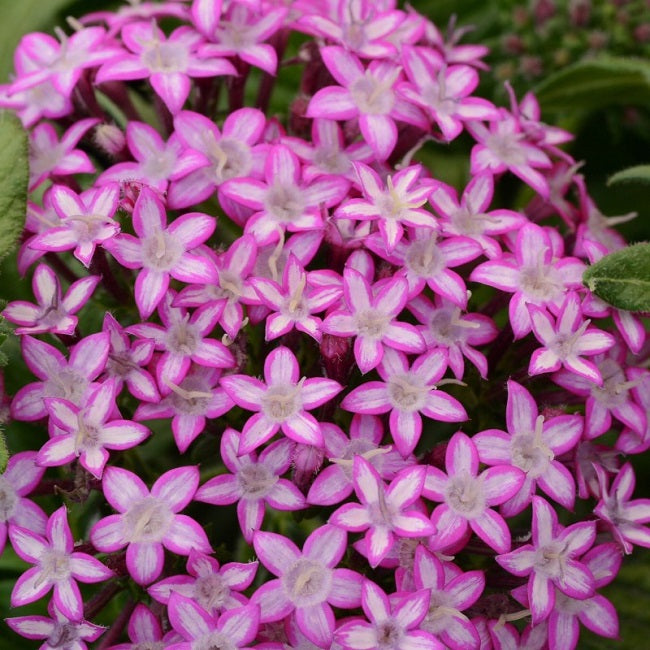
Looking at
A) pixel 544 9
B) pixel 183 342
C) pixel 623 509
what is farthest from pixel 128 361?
pixel 544 9

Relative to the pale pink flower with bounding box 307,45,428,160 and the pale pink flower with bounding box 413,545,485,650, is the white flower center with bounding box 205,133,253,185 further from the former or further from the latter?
the pale pink flower with bounding box 413,545,485,650

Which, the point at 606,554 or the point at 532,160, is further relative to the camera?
the point at 532,160

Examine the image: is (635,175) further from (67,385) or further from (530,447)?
(67,385)

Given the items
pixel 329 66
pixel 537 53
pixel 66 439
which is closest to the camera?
pixel 66 439

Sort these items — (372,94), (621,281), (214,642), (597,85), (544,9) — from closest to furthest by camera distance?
(214,642)
(621,281)
(372,94)
(597,85)
(544,9)

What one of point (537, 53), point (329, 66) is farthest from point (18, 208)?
point (537, 53)

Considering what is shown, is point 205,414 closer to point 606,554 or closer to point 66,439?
point 66,439
